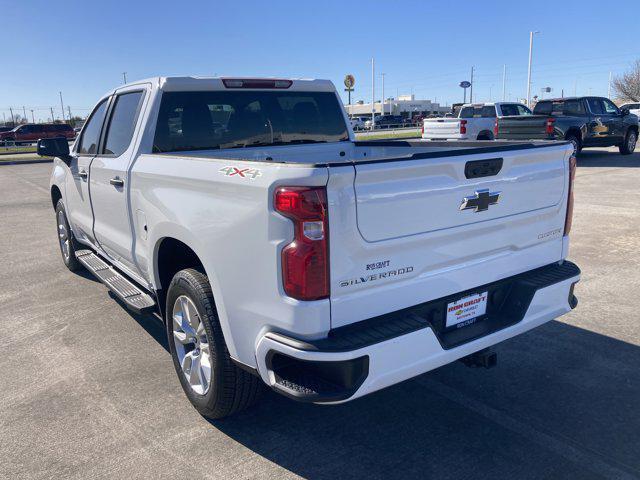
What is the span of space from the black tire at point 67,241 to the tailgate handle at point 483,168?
16.8 feet

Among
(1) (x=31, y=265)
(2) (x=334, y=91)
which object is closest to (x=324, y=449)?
(2) (x=334, y=91)

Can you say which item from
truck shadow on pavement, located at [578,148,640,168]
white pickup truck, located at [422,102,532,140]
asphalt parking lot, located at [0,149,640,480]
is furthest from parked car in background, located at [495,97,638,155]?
asphalt parking lot, located at [0,149,640,480]

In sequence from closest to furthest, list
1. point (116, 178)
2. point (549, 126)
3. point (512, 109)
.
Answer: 1. point (116, 178)
2. point (549, 126)
3. point (512, 109)

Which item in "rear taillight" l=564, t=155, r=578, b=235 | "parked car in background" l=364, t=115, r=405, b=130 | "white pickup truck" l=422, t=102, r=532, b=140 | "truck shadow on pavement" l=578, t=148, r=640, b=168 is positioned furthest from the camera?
"parked car in background" l=364, t=115, r=405, b=130

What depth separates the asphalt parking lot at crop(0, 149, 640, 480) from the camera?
295cm

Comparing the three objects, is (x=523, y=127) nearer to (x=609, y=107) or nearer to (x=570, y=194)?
(x=609, y=107)

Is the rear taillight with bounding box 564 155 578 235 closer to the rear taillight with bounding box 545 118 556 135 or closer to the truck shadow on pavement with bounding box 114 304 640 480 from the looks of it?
the truck shadow on pavement with bounding box 114 304 640 480

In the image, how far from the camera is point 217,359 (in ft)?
10.1

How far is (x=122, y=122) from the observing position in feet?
15.0

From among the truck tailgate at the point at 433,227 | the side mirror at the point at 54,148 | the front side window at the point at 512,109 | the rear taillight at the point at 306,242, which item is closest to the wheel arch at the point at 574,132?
the front side window at the point at 512,109

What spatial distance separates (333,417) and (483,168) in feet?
5.80

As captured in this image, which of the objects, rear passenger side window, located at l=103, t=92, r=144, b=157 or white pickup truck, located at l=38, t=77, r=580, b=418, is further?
rear passenger side window, located at l=103, t=92, r=144, b=157

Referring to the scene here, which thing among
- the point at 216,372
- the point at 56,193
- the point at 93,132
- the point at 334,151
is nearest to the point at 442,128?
the point at 56,193

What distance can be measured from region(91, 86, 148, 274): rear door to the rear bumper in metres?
2.02
